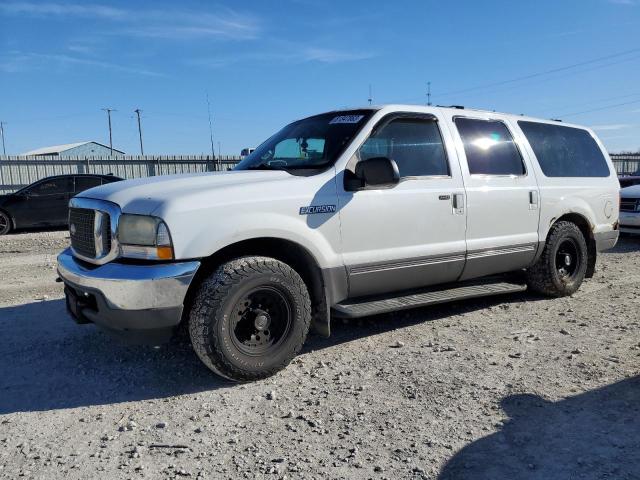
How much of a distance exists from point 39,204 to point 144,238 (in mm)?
11161

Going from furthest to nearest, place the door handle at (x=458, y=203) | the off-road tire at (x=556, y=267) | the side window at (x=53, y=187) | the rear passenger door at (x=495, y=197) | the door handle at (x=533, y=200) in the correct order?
the side window at (x=53, y=187)
the off-road tire at (x=556, y=267)
the door handle at (x=533, y=200)
the rear passenger door at (x=495, y=197)
the door handle at (x=458, y=203)

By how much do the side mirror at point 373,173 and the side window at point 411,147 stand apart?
0.85 ft

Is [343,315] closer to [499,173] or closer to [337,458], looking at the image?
[337,458]

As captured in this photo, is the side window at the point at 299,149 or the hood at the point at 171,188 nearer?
the hood at the point at 171,188

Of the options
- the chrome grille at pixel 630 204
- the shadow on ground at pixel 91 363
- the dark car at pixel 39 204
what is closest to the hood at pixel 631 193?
the chrome grille at pixel 630 204

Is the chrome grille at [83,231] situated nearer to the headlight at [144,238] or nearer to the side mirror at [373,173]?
the headlight at [144,238]

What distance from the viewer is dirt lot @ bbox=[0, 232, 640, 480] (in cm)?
275

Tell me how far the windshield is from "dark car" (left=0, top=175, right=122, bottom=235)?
880cm

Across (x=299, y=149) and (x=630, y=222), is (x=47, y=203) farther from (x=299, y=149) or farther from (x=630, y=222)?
(x=630, y=222)

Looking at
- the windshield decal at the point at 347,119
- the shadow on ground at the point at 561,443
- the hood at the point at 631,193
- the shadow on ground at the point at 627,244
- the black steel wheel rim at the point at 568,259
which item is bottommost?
the shadow on ground at the point at 627,244

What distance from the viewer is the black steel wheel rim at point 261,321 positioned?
3.74 m

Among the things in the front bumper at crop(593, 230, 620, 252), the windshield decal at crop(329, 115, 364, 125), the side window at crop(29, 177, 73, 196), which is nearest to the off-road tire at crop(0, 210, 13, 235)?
the side window at crop(29, 177, 73, 196)

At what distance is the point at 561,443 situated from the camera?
9.50 ft

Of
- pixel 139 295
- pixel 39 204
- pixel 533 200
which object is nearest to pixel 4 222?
pixel 39 204
